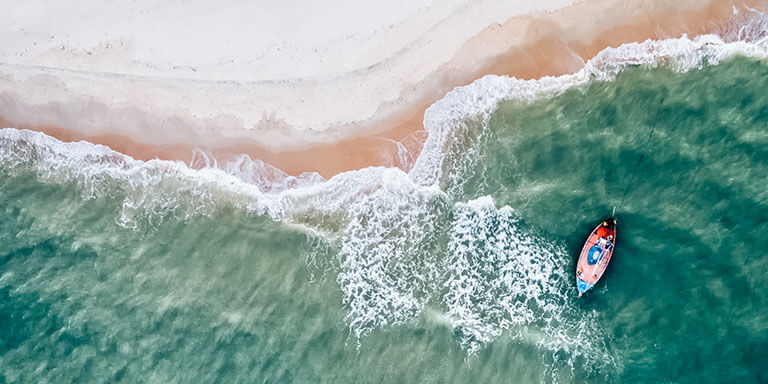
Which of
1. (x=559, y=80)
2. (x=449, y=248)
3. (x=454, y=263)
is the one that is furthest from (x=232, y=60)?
(x=559, y=80)

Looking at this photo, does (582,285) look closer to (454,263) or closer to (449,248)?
(454,263)

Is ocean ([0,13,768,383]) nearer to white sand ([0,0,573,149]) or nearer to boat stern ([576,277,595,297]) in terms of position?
boat stern ([576,277,595,297])

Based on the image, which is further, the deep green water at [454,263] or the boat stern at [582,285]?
the boat stern at [582,285]

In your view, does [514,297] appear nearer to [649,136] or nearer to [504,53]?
[649,136]

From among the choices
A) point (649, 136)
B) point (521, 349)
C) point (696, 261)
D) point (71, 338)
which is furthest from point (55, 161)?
point (696, 261)

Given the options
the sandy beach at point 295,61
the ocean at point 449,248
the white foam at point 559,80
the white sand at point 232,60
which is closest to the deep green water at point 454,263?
the ocean at point 449,248

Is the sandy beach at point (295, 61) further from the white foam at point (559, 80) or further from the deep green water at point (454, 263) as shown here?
the deep green water at point (454, 263)
